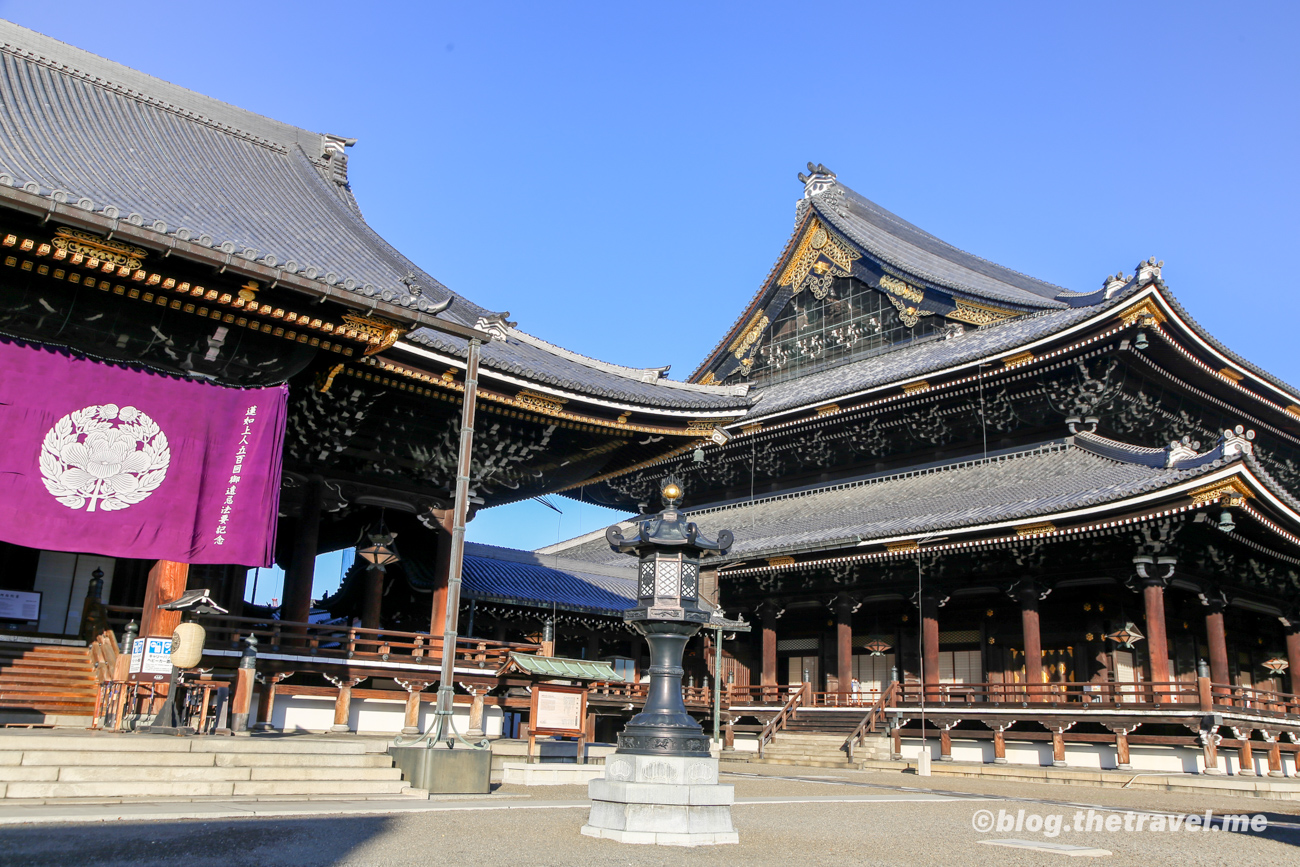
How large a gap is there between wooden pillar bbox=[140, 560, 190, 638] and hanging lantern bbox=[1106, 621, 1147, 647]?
1856 centimetres

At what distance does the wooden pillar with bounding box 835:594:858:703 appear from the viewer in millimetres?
25641

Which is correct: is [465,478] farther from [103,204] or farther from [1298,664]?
[1298,664]

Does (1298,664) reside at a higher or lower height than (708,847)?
higher

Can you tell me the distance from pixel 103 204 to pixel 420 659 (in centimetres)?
880

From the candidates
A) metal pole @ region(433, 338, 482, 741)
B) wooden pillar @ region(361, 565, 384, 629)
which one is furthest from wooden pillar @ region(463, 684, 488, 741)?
metal pole @ region(433, 338, 482, 741)

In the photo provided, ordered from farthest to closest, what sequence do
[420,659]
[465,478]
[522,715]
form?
1. [522,715]
2. [420,659]
3. [465,478]

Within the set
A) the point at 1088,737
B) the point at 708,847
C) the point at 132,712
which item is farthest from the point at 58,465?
the point at 1088,737

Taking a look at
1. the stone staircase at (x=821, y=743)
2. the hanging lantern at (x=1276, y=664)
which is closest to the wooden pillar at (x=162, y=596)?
the stone staircase at (x=821, y=743)

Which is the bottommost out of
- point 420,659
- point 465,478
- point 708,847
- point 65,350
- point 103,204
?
point 708,847

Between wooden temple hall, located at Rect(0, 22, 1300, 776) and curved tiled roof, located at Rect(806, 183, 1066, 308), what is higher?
curved tiled roof, located at Rect(806, 183, 1066, 308)

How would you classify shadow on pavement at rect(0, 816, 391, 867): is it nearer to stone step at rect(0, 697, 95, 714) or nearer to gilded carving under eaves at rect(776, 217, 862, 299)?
stone step at rect(0, 697, 95, 714)

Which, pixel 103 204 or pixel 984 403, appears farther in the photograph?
pixel 984 403

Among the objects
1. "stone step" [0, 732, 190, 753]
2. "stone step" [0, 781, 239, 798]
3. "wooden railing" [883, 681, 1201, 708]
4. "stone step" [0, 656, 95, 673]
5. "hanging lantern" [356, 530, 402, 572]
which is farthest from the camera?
"wooden railing" [883, 681, 1201, 708]

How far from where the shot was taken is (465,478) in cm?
1271
